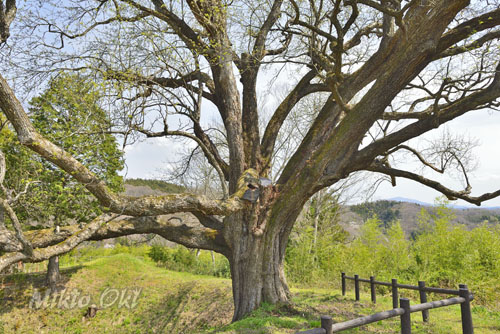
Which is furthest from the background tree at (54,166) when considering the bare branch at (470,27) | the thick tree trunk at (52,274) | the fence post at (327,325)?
the bare branch at (470,27)

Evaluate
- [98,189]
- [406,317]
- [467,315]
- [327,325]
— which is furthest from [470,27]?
[98,189]

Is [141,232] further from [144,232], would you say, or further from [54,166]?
[54,166]

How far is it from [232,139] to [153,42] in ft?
8.22

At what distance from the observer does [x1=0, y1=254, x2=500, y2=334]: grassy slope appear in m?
6.07

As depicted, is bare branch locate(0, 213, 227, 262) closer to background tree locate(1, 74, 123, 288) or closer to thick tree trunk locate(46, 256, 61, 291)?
background tree locate(1, 74, 123, 288)

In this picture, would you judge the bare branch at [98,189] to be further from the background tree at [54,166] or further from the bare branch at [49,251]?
the background tree at [54,166]

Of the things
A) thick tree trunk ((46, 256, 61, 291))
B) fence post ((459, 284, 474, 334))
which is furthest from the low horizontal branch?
thick tree trunk ((46, 256, 61, 291))

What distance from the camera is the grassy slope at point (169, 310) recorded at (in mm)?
6066

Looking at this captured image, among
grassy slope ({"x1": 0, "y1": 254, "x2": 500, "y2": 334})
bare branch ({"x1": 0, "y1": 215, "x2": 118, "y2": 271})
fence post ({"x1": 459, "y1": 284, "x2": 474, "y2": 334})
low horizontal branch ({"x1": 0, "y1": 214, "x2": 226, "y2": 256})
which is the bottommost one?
grassy slope ({"x1": 0, "y1": 254, "x2": 500, "y2": 334})

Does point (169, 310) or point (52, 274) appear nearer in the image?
point (169, 310)

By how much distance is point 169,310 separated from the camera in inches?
452

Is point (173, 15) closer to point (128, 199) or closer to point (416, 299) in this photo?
point (128, 199)

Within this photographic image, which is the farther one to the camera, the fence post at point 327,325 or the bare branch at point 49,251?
the bare branch at point 49,251

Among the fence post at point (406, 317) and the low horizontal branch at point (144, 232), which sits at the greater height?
the low horizontal branch at point (144, 232)
